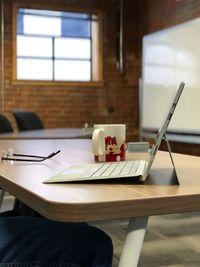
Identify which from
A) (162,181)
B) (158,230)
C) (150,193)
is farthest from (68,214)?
(158,230)

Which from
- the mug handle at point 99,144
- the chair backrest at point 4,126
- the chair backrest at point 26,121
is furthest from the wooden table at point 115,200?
the chair backrest at point 26,121

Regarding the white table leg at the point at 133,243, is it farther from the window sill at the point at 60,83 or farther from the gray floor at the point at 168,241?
the window sill at the point at 60,83

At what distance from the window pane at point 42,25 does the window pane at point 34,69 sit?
1.29 feet

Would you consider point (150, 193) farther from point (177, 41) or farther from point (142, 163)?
point (177, 41)

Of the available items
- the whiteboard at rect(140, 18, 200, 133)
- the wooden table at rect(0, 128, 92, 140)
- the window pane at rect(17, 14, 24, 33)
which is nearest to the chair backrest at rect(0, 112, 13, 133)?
the wooden table at rect(0, 128, 92, 140)

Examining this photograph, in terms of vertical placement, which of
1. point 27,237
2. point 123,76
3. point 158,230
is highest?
point 123,76

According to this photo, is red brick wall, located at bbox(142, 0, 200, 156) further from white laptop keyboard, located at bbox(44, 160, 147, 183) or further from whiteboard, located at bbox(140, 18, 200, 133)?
white laptop keyboard, located at bbox(44, 160, 147, 183)

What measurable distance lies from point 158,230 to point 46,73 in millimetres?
3606

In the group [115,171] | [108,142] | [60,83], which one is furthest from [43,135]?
[60,83]

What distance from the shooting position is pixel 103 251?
0.90 metres

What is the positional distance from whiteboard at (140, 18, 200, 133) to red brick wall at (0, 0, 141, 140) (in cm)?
38

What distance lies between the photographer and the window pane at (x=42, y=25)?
5.98 meters

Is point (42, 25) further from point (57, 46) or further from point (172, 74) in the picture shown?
point (172, 74)

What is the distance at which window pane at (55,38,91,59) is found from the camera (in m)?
6.09
